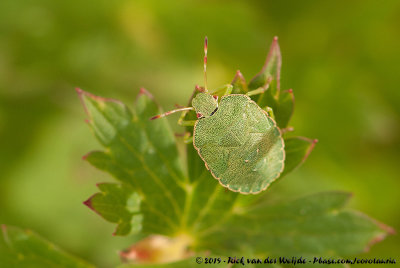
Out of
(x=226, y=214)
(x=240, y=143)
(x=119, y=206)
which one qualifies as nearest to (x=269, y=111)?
(x=240, y=143)

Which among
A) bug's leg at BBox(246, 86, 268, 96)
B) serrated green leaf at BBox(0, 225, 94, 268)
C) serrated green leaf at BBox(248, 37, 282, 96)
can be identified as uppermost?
serrated green leaf at BBox(248, 37, 282, 96)

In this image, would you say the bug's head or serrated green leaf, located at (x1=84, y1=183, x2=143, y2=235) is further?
the bug's head

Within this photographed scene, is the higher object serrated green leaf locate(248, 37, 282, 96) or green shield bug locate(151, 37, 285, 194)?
serrated green leaf locate(248, 37, 282, 96)

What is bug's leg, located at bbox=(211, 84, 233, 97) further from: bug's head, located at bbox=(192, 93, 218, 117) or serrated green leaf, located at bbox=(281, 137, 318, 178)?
serrated green leaf, located at bbox=(281, 137, 318, 178)

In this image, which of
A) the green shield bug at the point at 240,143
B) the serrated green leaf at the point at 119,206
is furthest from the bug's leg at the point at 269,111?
the serrated green leaf at the point at 119,206

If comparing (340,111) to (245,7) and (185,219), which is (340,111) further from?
(185,219)

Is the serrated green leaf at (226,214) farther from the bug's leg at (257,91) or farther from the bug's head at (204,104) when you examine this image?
the bug's leg at (257,91)

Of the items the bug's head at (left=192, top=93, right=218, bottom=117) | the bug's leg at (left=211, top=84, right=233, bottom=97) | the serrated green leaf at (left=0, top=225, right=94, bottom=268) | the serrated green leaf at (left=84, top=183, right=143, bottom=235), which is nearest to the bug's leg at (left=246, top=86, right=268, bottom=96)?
the bug's leg at (left=211, top=84, right=233, bottom=97)

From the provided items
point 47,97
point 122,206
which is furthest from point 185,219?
point 47,97
